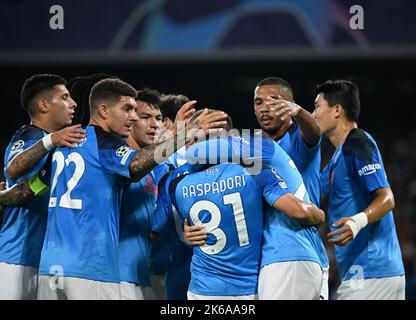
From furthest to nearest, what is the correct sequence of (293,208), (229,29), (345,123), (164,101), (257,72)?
(257,72) → (229,29) → (164,101) → (345,123) → (293,208)

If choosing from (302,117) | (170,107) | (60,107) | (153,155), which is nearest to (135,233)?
(153,155)

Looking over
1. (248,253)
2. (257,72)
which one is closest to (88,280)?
(248,253)

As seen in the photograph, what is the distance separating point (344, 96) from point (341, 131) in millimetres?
301

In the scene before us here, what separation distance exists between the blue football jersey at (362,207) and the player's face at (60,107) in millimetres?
2209

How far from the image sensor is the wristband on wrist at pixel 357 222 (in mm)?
5242

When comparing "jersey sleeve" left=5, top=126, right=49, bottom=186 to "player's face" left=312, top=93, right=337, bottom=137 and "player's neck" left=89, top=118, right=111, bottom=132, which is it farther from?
"player's face" left=312, top=93, right=337, bottom=137

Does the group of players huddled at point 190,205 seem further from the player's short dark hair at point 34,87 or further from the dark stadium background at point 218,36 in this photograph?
the dark stadium background at point 218,36

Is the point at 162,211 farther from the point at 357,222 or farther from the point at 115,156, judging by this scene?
the point at 357,222

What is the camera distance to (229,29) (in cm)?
1312

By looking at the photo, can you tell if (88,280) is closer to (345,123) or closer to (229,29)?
(345,123)

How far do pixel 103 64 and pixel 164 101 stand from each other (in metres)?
8.09

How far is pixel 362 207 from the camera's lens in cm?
580

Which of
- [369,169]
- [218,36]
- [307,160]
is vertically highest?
[218,36]

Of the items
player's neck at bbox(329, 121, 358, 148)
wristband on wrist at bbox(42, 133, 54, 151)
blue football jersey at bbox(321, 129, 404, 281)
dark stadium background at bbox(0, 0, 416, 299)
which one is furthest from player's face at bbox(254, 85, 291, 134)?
dark stadium background at bbox(0, 0, 416, 299)
